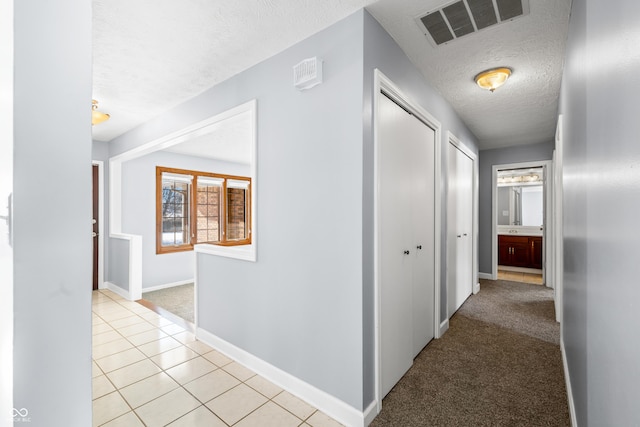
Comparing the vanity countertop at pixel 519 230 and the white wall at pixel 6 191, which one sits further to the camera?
the vanity countertop at pixel 519 230

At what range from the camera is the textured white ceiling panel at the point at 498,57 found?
181 cm

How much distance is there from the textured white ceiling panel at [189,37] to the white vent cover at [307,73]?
223 mm

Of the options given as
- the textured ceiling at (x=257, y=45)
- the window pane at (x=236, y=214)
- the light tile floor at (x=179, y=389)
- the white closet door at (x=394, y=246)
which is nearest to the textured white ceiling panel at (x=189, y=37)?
the textured ceiling at (x=257, y=45)

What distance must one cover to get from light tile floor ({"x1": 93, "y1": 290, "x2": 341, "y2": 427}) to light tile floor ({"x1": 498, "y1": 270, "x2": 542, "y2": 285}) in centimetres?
516

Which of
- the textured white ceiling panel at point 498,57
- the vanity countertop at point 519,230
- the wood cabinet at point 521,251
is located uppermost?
the textured white ceiling panel at point 498,57

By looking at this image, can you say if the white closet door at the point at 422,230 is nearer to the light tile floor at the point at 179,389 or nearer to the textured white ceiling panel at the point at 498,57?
the textured white ceiling panel at the point at 498,57

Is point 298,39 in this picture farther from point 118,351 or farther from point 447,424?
point 118,351

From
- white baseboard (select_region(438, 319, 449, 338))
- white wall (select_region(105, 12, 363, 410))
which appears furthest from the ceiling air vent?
white baseboard (select_region(438, 319, 449, 338))

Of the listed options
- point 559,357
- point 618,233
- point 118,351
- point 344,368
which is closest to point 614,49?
point 618,233

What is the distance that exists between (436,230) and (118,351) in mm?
3309

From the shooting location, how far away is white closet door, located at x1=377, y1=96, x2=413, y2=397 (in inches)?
76.7

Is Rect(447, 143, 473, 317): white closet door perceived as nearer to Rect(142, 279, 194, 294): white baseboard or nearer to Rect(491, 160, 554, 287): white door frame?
Rect(491, 160, 554, 287): white door frame

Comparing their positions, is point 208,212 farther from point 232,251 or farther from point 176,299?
point 232,251

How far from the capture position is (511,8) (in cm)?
175
